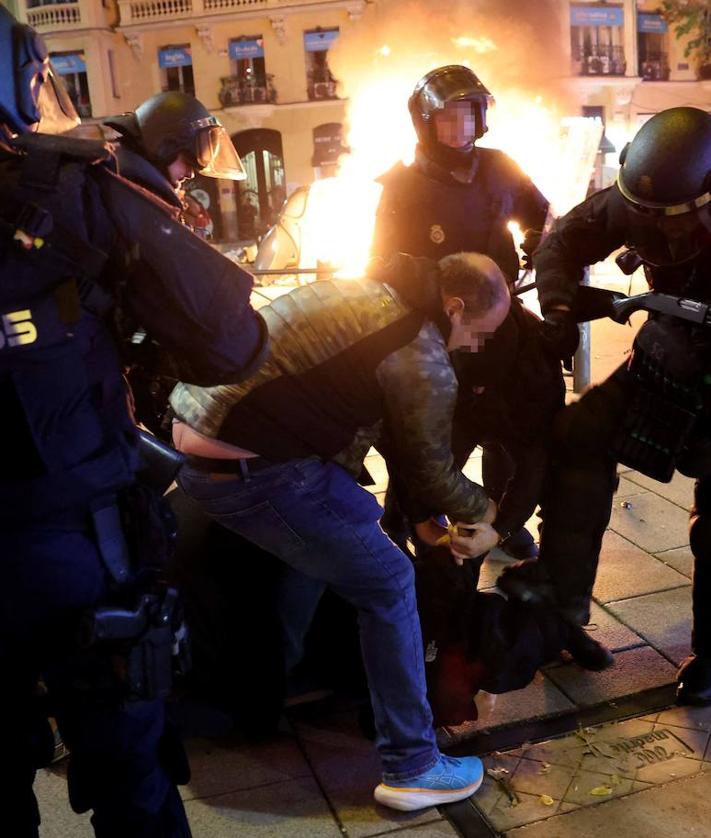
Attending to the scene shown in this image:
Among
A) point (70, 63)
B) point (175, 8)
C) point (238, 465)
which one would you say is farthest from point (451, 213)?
point (175, 8)

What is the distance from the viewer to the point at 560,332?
136 inches

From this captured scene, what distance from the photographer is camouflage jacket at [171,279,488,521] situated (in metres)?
2.55

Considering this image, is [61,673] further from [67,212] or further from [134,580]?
[67,212]

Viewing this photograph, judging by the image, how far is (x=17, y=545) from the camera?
1863 mm

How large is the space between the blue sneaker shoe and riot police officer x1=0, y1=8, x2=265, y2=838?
878 mm

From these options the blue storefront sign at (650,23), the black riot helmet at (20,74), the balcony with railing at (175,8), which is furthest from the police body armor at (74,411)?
the blue storefront sign at (650,23)

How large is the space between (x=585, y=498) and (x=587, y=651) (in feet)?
1.95

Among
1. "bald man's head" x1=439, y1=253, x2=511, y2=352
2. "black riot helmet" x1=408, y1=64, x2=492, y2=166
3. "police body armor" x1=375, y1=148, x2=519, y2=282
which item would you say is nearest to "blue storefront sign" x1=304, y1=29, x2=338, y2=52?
"black riot helmet" x1=408, y1=64, x2=492, y2=166

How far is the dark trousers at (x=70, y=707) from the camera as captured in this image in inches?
74.0

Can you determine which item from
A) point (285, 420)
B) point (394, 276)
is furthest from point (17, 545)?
point (394, 276)

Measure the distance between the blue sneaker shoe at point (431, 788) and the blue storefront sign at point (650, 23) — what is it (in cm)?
3685

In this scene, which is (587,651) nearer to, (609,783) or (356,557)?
(609,783)

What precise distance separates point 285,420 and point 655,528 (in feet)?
8.96

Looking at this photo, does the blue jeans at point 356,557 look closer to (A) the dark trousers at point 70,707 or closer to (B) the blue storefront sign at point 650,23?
(A) the dark trousers at point 70,707
